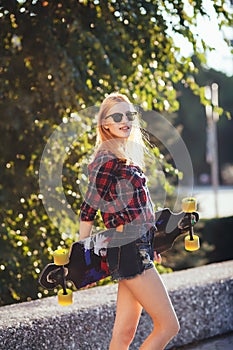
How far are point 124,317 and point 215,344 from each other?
1.69 metres

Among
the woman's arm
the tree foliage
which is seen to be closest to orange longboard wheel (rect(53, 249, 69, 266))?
the woman's arm

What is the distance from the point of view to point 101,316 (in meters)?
4.56

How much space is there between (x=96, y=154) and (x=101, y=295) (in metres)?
1.59

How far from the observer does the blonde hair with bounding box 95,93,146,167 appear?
3568 mm

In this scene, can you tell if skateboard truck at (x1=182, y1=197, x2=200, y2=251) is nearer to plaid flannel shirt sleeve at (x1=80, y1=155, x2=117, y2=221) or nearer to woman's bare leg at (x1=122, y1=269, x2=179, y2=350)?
woman's bare leg at (x1=122, y1=269, x2=179, y2=350)

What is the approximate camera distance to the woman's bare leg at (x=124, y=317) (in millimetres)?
3607

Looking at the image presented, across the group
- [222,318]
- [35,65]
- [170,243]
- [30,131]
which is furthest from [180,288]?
[35,65]

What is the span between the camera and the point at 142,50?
20.0 ft

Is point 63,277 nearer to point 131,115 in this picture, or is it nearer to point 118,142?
point 118,142

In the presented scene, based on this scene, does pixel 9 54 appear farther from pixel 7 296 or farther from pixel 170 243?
pixel 170 243

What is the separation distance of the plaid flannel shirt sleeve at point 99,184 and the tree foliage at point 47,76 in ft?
5.99

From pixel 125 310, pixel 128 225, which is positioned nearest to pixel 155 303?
pixel 125 310

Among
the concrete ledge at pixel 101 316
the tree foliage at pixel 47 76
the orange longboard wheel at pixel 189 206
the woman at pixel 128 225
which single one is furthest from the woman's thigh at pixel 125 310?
the tree foliage at pixel 47 76

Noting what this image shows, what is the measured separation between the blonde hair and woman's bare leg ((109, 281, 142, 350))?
0.61 metres
